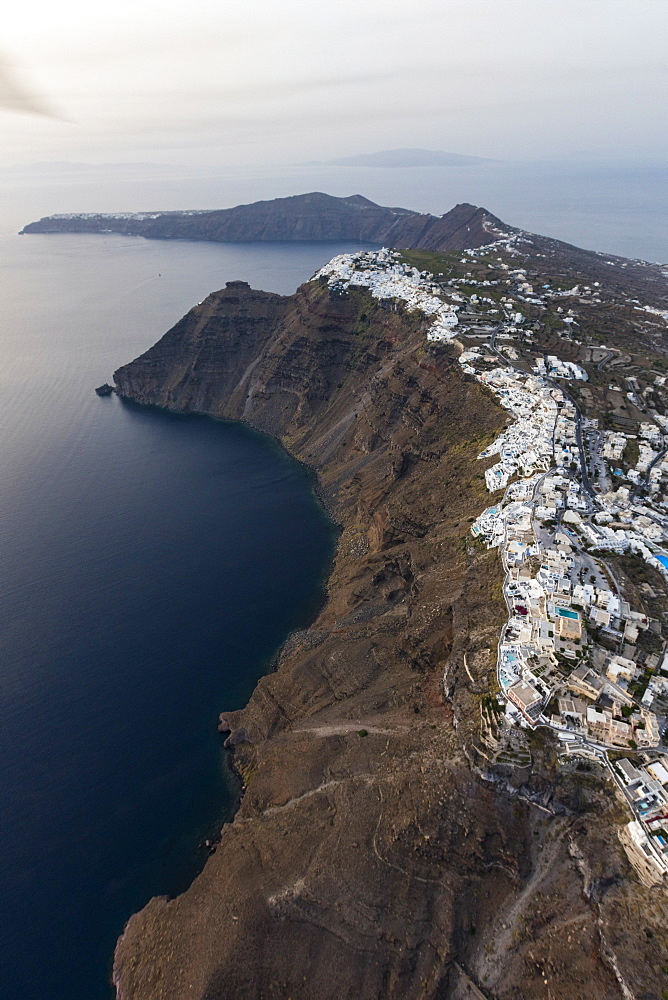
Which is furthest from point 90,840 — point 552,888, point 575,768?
point 575,768

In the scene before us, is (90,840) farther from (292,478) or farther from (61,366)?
(61,366)

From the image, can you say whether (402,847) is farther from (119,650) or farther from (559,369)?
(559,369)

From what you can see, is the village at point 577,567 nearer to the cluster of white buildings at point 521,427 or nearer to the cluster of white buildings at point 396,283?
the cluster of white buildings at point 521,427

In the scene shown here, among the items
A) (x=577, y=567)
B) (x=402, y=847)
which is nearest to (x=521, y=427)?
(x=577, y=567)

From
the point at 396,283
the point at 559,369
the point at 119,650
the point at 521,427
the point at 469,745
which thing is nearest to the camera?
the point at 469,745

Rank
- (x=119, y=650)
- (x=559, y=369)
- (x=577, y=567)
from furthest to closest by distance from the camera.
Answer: (x=559, y=369) → (x=119, y=650) → (x=577, y=567)

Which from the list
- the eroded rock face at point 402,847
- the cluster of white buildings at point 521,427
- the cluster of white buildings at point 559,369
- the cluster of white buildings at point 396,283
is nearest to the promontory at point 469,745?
the eroded rock face at point 402,847
